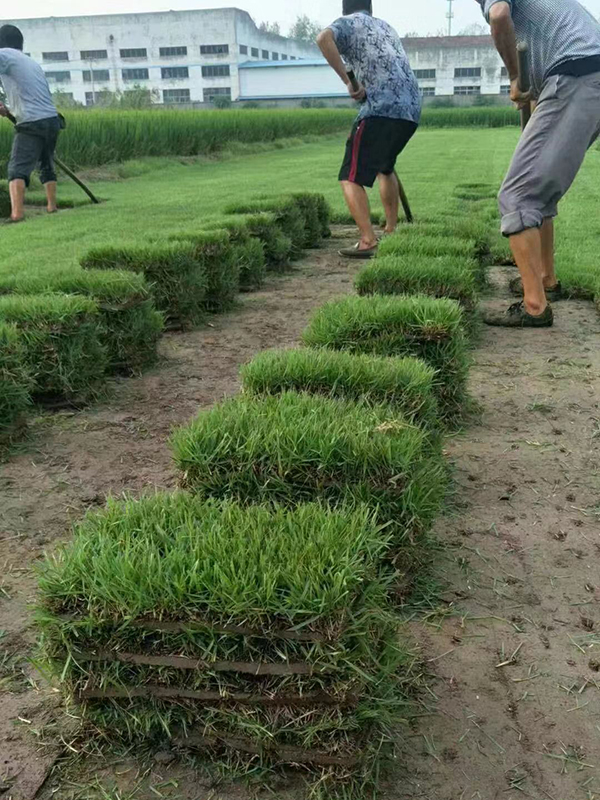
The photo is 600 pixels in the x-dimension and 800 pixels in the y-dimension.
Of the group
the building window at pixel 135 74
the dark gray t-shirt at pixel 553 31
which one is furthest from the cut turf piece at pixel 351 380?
the building window at pixel 135 74

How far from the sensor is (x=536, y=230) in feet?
13.6

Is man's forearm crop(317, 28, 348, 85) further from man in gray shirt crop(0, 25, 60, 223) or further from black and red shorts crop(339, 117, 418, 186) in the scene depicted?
man in gray shirt crop(0, 25, 60, 223)

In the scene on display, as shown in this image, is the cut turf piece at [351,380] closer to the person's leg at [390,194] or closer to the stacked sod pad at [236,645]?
the stacked sod pad at [236,645]

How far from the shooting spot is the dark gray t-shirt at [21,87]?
873cm

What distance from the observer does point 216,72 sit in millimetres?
70000

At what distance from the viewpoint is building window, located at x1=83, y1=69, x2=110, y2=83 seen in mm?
71438

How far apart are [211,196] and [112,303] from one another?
7.25 m

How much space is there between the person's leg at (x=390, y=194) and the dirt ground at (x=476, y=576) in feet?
9.94

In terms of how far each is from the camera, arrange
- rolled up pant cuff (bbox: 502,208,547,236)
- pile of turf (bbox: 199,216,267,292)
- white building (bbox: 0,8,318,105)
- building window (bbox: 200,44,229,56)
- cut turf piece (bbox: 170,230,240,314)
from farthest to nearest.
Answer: building window (bbox: 200,44,229,56) < white building (bbox: 0,8,318,105) < pile of turf (bbox: 199,216,267,292) < cut turf piece (bbox: 170,230,240,314) < rolled up pant cuff (bbox: 502,208,547,236)

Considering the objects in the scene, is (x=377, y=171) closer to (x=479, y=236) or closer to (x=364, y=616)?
(x=479, y=236)

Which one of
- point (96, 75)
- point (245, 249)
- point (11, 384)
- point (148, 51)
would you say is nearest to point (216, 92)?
point (148, 51)

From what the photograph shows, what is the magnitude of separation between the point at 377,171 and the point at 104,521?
5.39 m

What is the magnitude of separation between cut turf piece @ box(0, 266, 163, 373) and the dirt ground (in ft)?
0.42

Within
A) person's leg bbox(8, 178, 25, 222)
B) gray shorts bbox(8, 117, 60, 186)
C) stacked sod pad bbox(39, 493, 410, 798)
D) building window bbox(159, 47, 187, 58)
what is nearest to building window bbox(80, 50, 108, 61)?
building window bbox(159, 47, 187, 58)
